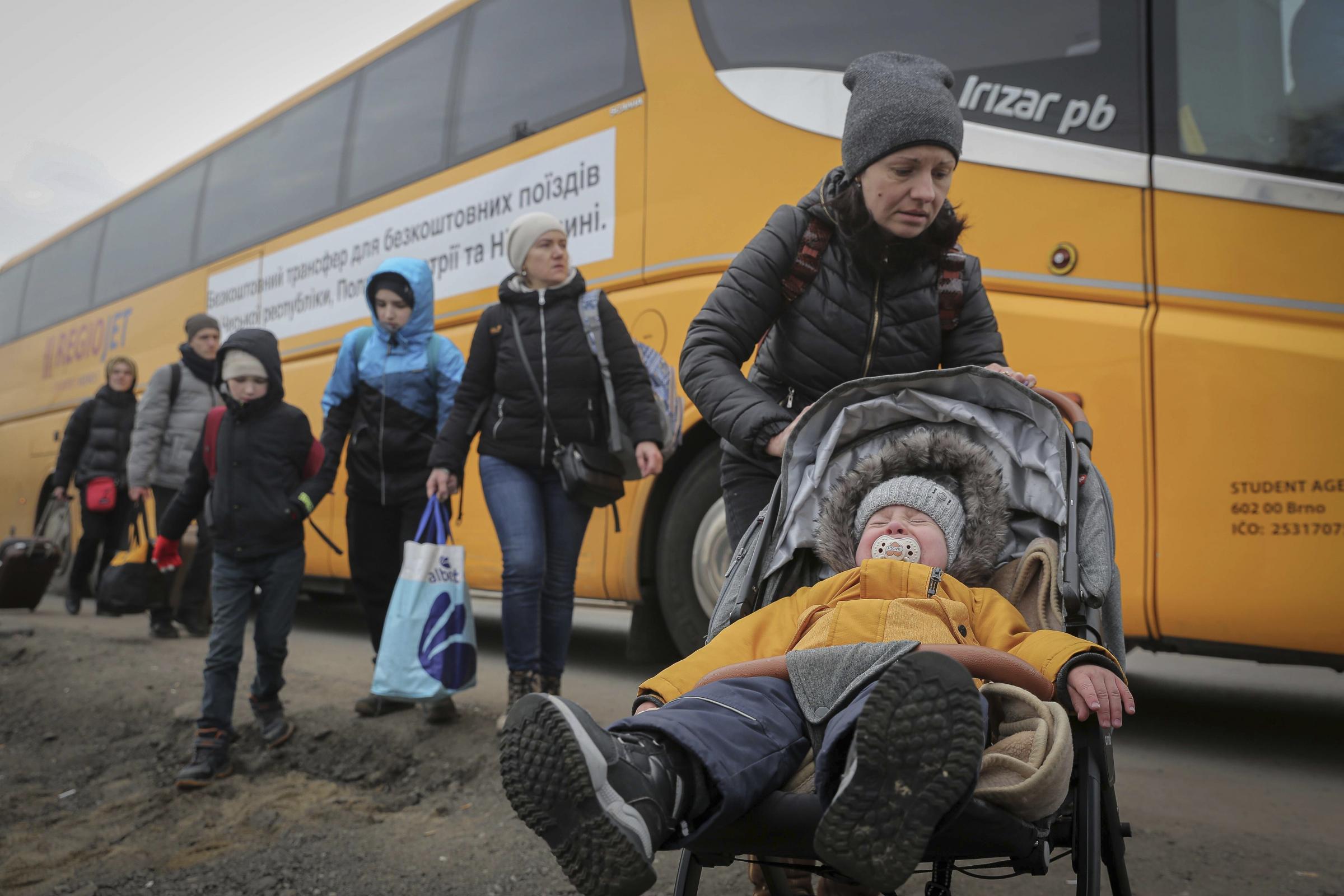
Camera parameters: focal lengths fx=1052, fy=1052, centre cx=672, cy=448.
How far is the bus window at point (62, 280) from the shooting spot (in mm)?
11492

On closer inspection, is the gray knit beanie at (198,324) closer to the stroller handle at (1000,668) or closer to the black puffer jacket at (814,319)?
the black puffer jacket at (814,319)

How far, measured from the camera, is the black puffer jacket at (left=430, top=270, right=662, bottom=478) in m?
4.01

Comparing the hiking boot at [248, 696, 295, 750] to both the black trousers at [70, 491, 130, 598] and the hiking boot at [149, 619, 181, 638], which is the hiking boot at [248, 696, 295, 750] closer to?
the hiking boot at [149, 619, 181, 638]

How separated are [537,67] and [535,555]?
3284 millimetres

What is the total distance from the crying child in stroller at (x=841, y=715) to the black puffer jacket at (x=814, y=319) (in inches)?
14.8

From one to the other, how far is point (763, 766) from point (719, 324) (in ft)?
3.88

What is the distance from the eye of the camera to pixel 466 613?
4129 millimetres

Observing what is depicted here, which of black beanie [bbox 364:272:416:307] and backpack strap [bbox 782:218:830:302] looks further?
black beanie [bbox 364:272:416:307]

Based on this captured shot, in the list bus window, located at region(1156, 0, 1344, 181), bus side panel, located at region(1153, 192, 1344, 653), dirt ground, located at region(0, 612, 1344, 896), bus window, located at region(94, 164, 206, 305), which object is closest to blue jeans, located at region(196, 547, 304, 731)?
dirt ground, located at region(0, 612, 1344, 896)

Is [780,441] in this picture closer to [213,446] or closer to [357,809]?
[357,809]

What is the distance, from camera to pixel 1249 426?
3.56 meters

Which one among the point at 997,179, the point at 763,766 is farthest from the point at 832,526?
the point at 997,179

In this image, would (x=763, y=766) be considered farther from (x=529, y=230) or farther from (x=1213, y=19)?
(x=1213, y=19)

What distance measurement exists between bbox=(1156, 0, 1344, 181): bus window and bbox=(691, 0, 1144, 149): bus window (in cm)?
13
